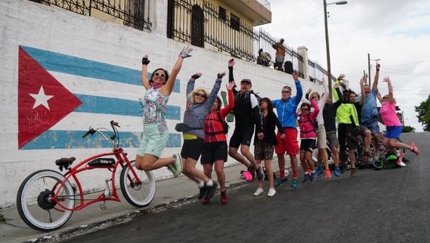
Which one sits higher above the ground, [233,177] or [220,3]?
[220,3]

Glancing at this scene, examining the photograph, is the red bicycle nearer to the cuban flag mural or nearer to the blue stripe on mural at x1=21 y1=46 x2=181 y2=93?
the cuban flag mural

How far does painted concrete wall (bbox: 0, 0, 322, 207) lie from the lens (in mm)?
5344

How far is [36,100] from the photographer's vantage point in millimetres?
5652

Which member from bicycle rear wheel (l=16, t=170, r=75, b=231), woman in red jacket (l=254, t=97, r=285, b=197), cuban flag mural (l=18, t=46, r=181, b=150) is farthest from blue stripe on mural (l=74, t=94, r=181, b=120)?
woman in red jacket (l=254, t=97, r=285, b=197)

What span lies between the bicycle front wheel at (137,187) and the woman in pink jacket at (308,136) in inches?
127

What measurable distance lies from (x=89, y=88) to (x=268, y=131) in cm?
335

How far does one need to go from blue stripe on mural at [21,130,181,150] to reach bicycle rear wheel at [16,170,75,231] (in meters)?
1.62

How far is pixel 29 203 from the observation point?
3934 millimetres

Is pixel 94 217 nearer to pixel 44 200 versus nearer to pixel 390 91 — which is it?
pixel 44 200

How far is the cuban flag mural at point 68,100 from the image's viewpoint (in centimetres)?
555

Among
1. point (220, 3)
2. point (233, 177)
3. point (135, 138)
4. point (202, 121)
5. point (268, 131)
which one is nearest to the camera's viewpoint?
point (202, 121)

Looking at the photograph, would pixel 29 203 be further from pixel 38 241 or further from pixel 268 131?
pixel 268 131

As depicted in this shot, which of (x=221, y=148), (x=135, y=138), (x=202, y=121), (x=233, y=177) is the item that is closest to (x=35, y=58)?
(x=135, y=138)

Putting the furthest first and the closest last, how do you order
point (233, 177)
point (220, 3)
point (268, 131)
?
point (220, 3)
point (233, 177)
point (268, 131)
